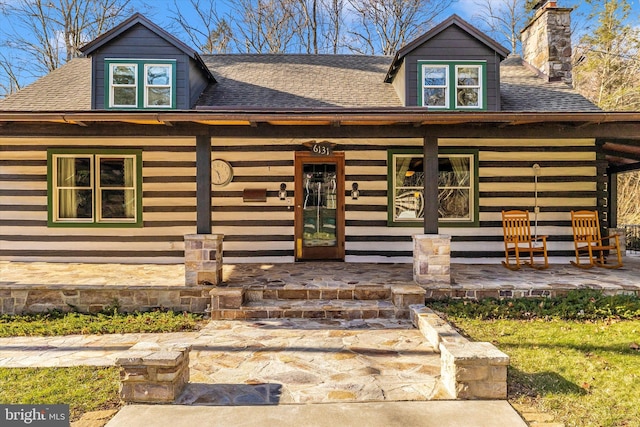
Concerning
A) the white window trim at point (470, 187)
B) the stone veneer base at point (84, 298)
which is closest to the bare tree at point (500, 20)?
the white window trim at point (470, 187)

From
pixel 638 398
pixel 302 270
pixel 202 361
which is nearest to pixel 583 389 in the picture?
pixel 638 398

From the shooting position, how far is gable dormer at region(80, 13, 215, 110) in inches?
322

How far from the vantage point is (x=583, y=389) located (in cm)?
325

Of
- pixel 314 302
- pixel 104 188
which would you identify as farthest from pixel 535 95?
pixel 104 188

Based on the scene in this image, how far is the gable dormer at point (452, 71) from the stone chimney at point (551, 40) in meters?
1.88

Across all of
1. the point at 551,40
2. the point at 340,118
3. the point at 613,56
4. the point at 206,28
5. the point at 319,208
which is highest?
the point at 206,28

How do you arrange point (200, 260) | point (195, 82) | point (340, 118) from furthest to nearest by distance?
1. point (195, 82)
2. point (200, 260)
3. point (340, 118)

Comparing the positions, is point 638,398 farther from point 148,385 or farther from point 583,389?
point 148,385

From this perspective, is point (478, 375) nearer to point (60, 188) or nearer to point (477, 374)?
point (477, 374)

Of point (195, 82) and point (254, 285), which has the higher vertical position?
point (195, 82)

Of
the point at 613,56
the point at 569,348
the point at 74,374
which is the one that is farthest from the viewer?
the point at 613,56

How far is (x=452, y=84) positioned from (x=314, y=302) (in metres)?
5.75

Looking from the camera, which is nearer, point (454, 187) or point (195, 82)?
point (454, 187)

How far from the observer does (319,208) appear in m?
8.20
